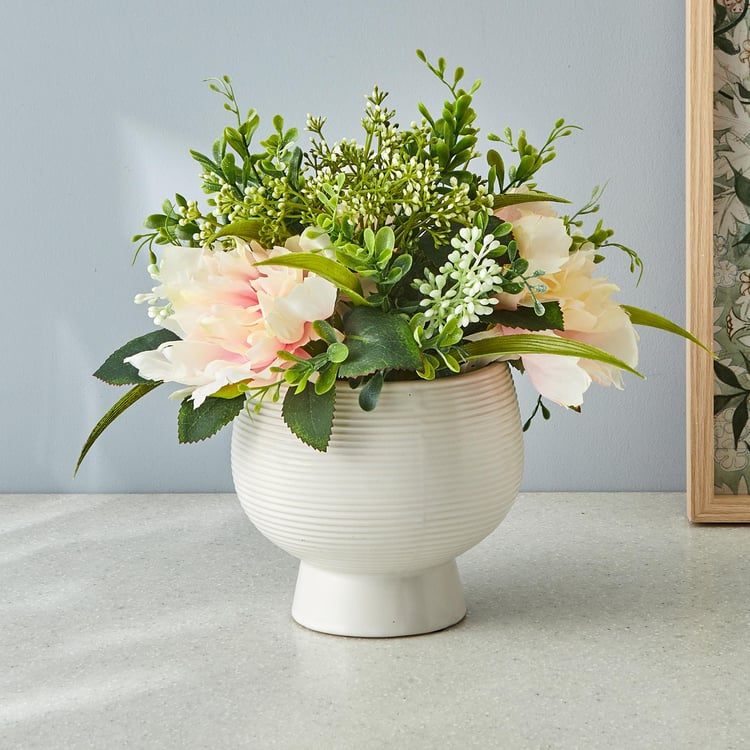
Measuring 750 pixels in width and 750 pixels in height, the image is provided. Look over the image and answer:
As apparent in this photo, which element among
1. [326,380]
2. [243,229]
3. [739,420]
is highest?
[243,229]

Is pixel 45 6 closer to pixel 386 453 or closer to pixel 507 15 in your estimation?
pixel 507 15

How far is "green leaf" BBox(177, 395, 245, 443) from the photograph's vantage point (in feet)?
2.47

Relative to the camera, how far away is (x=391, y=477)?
737 mm

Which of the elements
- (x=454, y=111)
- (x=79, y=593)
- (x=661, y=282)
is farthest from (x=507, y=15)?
(x=79, y=593)

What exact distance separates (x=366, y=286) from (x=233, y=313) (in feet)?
0.31

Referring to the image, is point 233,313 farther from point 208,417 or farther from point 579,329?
point 579,329

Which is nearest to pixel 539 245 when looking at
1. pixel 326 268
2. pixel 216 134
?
pixel 326 268

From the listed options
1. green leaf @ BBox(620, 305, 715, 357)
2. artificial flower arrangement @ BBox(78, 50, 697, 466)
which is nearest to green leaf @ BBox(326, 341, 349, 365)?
artificial flower arrangement @ BBox(78, 50, 697, 466)

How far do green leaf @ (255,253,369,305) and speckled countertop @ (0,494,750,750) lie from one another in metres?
0.27

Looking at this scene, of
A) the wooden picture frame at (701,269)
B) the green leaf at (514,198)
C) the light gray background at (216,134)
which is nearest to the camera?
the green leaf at (514,198)

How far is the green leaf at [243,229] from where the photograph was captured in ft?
2.37

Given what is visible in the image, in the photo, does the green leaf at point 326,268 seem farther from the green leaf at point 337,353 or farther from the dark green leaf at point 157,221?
the dark green leaf at point 157,221

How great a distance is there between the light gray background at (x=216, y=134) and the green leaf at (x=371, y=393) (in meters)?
0.51

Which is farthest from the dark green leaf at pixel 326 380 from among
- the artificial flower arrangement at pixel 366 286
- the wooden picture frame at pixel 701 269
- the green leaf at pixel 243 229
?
the wooden picture frame at pixel 701 269
